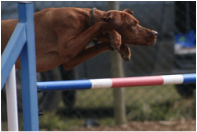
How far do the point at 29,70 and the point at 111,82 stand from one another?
68cm

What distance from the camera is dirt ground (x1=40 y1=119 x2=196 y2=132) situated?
3588 millimetres

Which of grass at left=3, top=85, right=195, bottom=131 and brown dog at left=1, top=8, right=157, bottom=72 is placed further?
grass at left=3, top=85, right=195, bottom=131

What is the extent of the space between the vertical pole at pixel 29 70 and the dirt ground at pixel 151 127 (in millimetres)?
1948

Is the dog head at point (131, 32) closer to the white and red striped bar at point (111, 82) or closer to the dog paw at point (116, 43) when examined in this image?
the dog paw at point (116, 43)

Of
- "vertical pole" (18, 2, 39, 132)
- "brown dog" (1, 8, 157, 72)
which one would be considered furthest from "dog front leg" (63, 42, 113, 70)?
"vertical pole" (18, 2, 39, 132)

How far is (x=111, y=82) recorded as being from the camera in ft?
7.33

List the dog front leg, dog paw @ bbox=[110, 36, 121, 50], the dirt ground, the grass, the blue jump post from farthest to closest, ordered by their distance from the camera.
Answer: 1. the grass
2. the dirt ground
3. the dog front leg
4. dog paw @ bbox=[110, 36, 121, 50]
5. the blue jump post

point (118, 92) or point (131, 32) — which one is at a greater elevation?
point (131, 32)

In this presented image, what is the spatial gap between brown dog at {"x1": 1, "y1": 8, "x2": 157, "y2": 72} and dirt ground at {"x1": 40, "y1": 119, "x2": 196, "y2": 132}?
5.24ft

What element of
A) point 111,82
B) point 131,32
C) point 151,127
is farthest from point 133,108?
point 131,32

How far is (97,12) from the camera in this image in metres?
2.13

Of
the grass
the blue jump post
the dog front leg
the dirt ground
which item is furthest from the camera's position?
the grass

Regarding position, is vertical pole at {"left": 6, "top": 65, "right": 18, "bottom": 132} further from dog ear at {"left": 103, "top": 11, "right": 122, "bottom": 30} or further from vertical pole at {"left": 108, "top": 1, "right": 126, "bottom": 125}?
vertical pole at {"left": 108, "top": 1, "right": 126, "bottom": 125}

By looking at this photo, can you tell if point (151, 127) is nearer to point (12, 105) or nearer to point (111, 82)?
point (111, 82)
